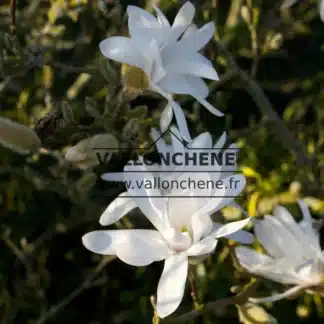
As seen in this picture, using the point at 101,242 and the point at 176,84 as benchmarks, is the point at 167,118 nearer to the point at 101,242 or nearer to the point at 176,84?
the point at 176,84

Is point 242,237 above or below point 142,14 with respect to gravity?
below

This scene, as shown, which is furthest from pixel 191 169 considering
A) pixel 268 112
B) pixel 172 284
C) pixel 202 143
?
pixel 268 112

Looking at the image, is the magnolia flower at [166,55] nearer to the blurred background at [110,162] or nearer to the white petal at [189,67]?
the white petal at [189,67]

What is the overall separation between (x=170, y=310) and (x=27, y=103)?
2.24 feet

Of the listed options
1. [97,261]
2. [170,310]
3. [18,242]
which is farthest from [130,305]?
[170,310]

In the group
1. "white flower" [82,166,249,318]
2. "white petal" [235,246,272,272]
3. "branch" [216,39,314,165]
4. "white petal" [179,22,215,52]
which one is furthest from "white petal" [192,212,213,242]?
"branch" [216,39,314,165]

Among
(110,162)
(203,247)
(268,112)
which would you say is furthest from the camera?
(268,112)

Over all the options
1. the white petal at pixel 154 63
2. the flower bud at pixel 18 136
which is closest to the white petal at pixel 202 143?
the white petal at pixel 154 63

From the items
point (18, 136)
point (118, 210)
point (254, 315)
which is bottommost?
point (254, 315)

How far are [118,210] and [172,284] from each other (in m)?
0.12

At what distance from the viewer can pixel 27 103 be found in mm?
→ 1238

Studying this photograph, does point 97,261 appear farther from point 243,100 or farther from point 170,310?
point 170,310

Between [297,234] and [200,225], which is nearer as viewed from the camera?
[200,225]

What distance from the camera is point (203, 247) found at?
0.69m
